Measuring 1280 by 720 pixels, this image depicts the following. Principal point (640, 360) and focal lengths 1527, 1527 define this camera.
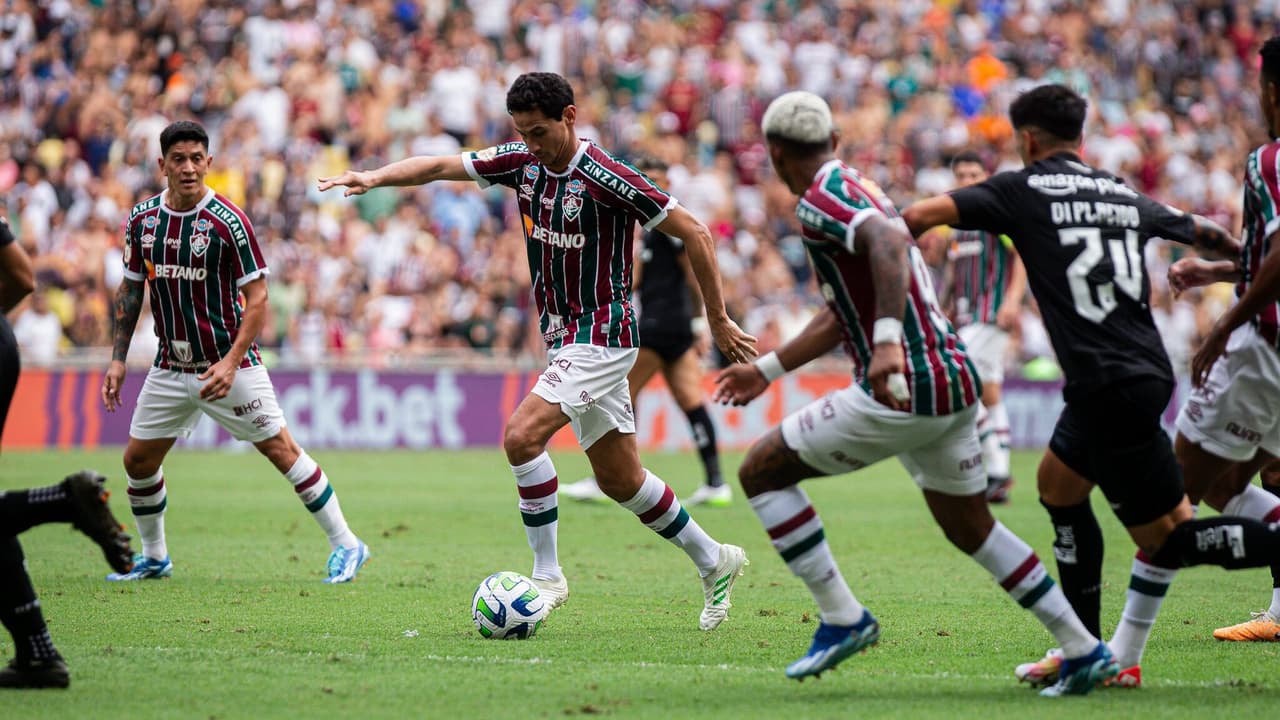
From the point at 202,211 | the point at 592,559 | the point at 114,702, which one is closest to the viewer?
the point at 114,702

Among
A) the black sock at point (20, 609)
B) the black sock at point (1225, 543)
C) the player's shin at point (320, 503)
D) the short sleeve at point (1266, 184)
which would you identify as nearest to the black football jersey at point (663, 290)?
the player's shin at point (320, 503)

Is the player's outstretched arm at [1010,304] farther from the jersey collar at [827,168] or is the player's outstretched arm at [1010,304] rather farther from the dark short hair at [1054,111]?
the jersey collar at [827,168]

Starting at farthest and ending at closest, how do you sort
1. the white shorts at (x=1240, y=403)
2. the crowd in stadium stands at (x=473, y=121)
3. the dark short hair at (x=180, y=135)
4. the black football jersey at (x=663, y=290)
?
the crowd in stadium stands at (x=473, y=121) → the black football jersey at (x=663, y=290) → the dark short hair at (x=180, y=135) → the white shorts at (x=1240, y=403)

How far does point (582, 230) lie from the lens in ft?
26.3

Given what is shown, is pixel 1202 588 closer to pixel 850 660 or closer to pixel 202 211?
pixel 850 660

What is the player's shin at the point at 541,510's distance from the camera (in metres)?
7.92

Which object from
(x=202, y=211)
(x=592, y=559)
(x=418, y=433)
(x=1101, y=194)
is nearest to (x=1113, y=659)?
(x=1101, y=194)

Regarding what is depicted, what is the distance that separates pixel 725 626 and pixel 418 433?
44.4 ft

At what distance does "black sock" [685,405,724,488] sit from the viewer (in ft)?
46.8

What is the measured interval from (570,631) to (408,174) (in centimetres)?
259

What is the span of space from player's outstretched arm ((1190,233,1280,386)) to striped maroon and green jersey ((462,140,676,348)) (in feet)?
9.14

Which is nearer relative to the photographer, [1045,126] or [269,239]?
[1045,126]

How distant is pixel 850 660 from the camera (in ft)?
22.5

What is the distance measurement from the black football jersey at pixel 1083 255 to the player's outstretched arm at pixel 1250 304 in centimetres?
38
